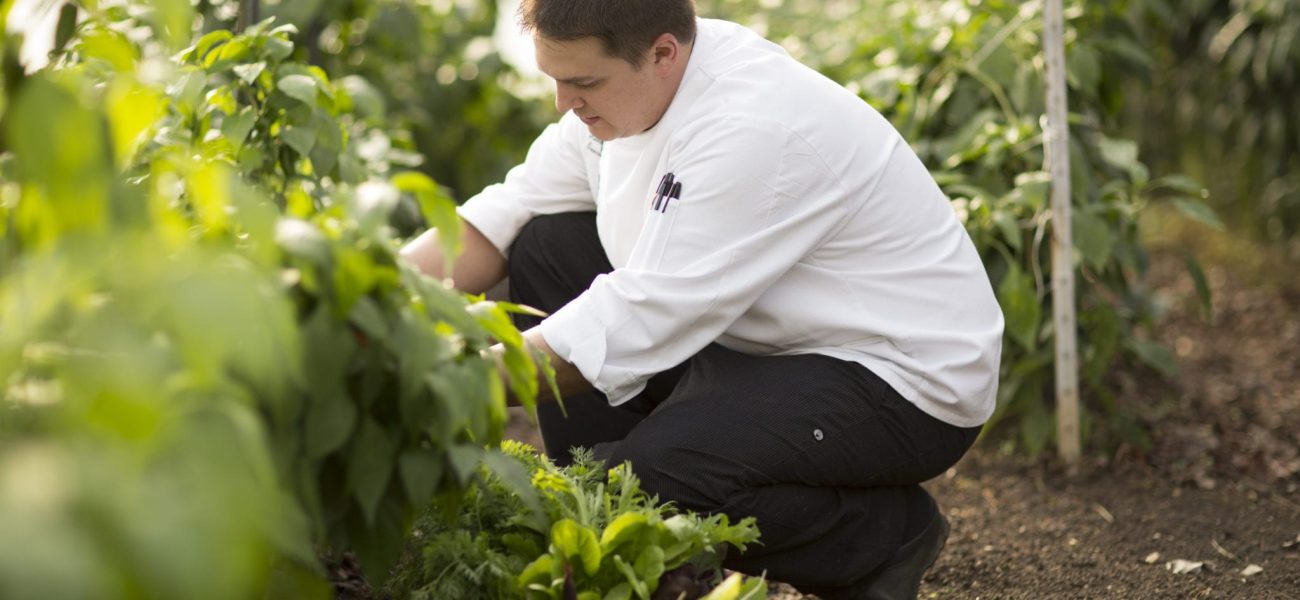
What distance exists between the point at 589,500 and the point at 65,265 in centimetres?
84

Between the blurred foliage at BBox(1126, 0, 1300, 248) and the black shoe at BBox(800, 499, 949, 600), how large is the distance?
2255 mm

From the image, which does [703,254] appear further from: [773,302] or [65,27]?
[65,27]

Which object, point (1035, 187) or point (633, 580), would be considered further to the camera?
point (1035, 187)

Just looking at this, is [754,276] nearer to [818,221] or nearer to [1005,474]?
[818,221]

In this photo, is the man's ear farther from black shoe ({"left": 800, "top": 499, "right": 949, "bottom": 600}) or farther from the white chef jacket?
black shoe ({"left": 800, "top": 499, "right": 949, "bottom": 600})

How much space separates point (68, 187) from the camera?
98cm

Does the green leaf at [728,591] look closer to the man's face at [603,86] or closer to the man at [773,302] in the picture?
the man at [773,302]

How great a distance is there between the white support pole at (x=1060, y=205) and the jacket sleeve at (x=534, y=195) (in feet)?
3.19

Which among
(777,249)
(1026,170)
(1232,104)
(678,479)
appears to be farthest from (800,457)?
(1232,104)

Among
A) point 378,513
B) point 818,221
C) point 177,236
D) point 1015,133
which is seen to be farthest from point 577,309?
point 1015,133

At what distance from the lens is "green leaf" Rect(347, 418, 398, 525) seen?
1.30 metres

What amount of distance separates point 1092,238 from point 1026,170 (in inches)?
9.6

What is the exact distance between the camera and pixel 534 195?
2430 millimetres

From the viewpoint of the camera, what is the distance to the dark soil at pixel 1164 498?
228 cm
